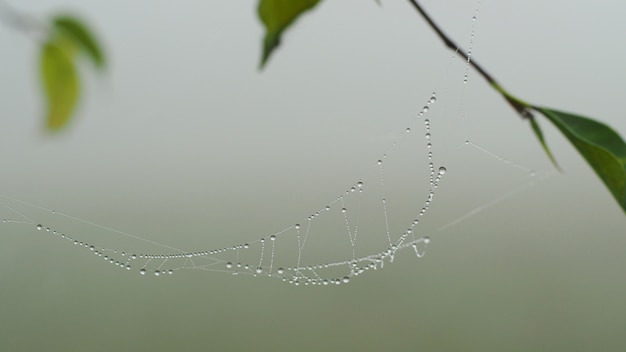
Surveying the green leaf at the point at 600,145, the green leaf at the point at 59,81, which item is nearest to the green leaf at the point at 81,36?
the green leaf at the point at 59,81

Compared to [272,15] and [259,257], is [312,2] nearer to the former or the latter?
[272,15]

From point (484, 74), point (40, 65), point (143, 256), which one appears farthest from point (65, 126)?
point (143, 256)

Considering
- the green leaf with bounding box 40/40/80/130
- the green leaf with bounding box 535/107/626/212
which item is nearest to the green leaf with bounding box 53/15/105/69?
the green leaf with bounding box 40/40/80/130

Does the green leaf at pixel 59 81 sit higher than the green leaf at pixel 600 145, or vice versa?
the green leaf at pixel 59 81

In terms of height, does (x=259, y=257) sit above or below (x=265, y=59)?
above

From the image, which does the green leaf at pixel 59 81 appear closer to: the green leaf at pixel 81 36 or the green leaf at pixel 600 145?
the green leaf at pixel 81 36

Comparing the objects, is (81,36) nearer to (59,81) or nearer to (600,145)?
(59,81)
